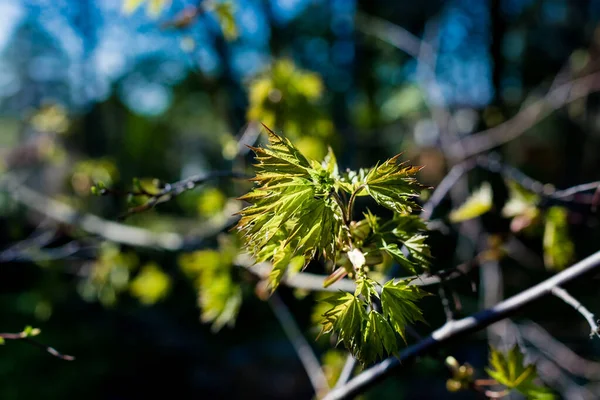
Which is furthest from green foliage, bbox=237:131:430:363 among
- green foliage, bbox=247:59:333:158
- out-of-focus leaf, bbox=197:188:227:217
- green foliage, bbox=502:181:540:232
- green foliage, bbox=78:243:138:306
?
green foliage, bbox=78:243:138:306

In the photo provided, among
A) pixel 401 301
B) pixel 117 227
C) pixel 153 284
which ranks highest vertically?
pixel 401 301

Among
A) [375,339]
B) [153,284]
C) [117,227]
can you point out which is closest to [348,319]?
[375,339]

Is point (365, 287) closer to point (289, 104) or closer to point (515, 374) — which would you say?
point (515, 374)

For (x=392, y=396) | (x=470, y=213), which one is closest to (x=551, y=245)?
(x=470, y=213)

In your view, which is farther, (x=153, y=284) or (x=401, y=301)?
(x=153, y=284)

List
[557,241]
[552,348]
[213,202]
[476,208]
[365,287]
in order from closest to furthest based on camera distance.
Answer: [365,287]
[476,208]
[557,241]
[213,202]
[552,348]

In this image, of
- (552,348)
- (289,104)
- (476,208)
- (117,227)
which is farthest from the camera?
(117,227)

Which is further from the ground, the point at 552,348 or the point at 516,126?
the point at 516,126
